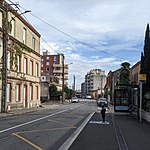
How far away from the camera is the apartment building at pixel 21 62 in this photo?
124ft

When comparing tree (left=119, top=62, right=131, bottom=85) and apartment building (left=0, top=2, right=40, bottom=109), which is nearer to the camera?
apartment building (left=0, top=2, right=40, bottom=109)

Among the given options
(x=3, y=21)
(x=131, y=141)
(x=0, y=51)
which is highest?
(x=3, y=21)

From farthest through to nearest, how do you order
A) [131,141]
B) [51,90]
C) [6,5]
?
1. [51,90]
2. [6,5]
3. [131,141]

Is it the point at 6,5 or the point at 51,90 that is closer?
the point at 6,5

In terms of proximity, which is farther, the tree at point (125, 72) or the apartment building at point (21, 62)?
the tree at point (125, 72)

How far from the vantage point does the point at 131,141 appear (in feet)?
45.1

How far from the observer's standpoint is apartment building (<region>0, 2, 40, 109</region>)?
37906mm

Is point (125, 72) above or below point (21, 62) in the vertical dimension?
below

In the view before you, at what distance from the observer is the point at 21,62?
4272 centimetres

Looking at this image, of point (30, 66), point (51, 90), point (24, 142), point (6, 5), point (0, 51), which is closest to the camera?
point (24, 142)

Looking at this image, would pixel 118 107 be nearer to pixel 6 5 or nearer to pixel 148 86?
pixel 148 86

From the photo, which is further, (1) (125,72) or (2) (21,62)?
(1) (125,72)

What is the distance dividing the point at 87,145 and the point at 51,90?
79243 mm

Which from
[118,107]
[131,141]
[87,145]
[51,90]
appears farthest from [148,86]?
[51,90]
